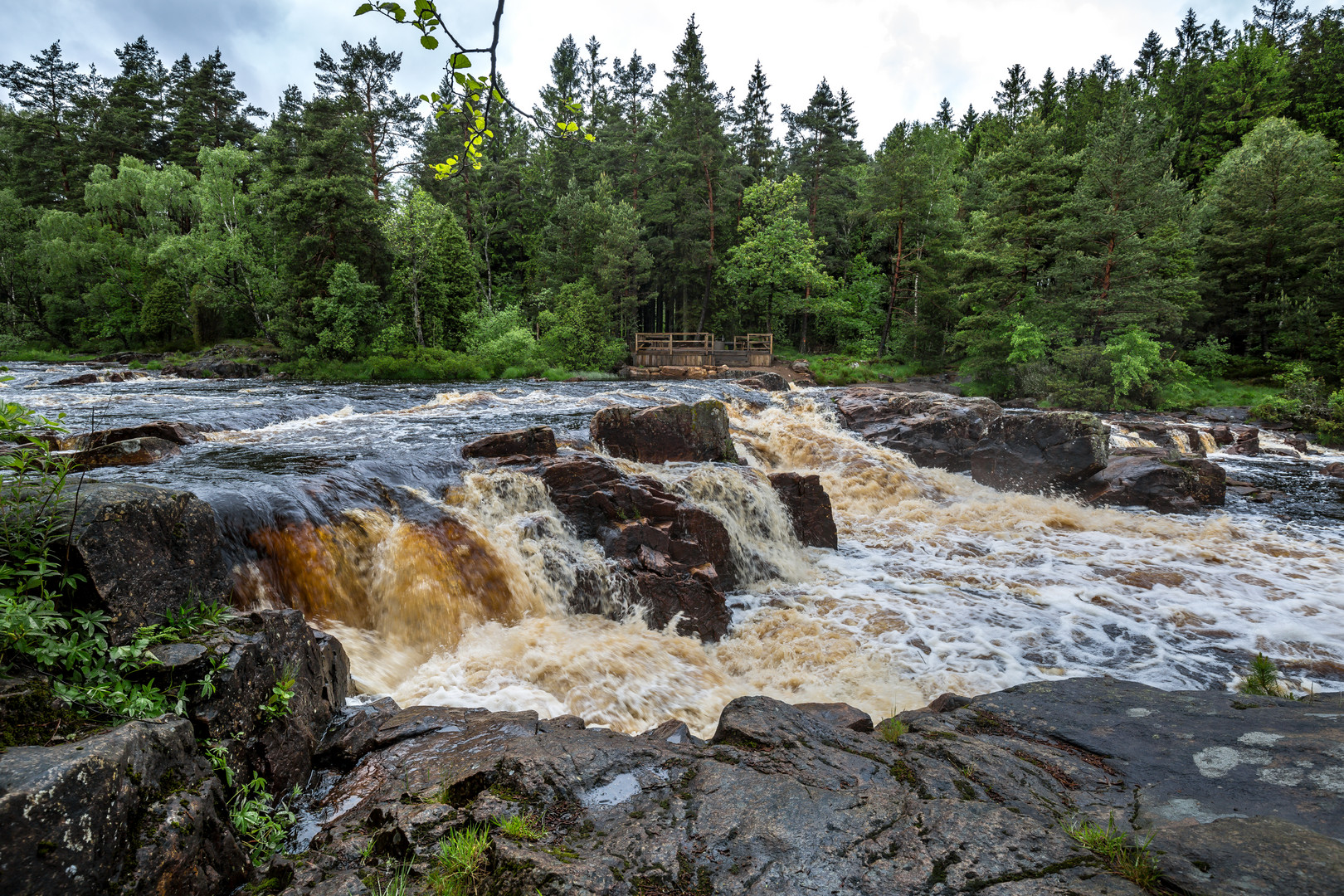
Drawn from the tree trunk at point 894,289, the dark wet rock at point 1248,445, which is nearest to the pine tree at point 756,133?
the tree trunk at point 894,289

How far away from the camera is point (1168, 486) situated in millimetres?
11672

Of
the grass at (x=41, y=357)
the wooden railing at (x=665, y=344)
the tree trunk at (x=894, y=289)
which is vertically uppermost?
the tree trunk at (x=894, y=289)

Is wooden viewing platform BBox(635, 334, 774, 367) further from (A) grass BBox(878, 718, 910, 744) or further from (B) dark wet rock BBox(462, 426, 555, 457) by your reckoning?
(A) grass BBox(878, 718, 910, 744)

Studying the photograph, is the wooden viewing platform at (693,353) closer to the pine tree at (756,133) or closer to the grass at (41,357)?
the pine tree at (756,133)

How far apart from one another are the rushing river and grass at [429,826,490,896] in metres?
2.52

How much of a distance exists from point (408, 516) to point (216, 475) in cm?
259

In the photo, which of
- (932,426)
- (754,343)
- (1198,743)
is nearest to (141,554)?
(1198,743)

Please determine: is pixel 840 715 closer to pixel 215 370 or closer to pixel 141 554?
pixel 141 554

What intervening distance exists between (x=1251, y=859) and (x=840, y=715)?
7.90 ft

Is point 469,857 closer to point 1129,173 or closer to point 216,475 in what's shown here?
point 216,475

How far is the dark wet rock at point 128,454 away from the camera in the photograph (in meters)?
7.50

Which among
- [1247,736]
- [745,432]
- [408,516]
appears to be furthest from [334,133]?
[1247,736]

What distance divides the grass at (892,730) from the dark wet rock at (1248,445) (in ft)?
64.7

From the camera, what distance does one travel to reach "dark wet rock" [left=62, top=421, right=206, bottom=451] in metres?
8.48
